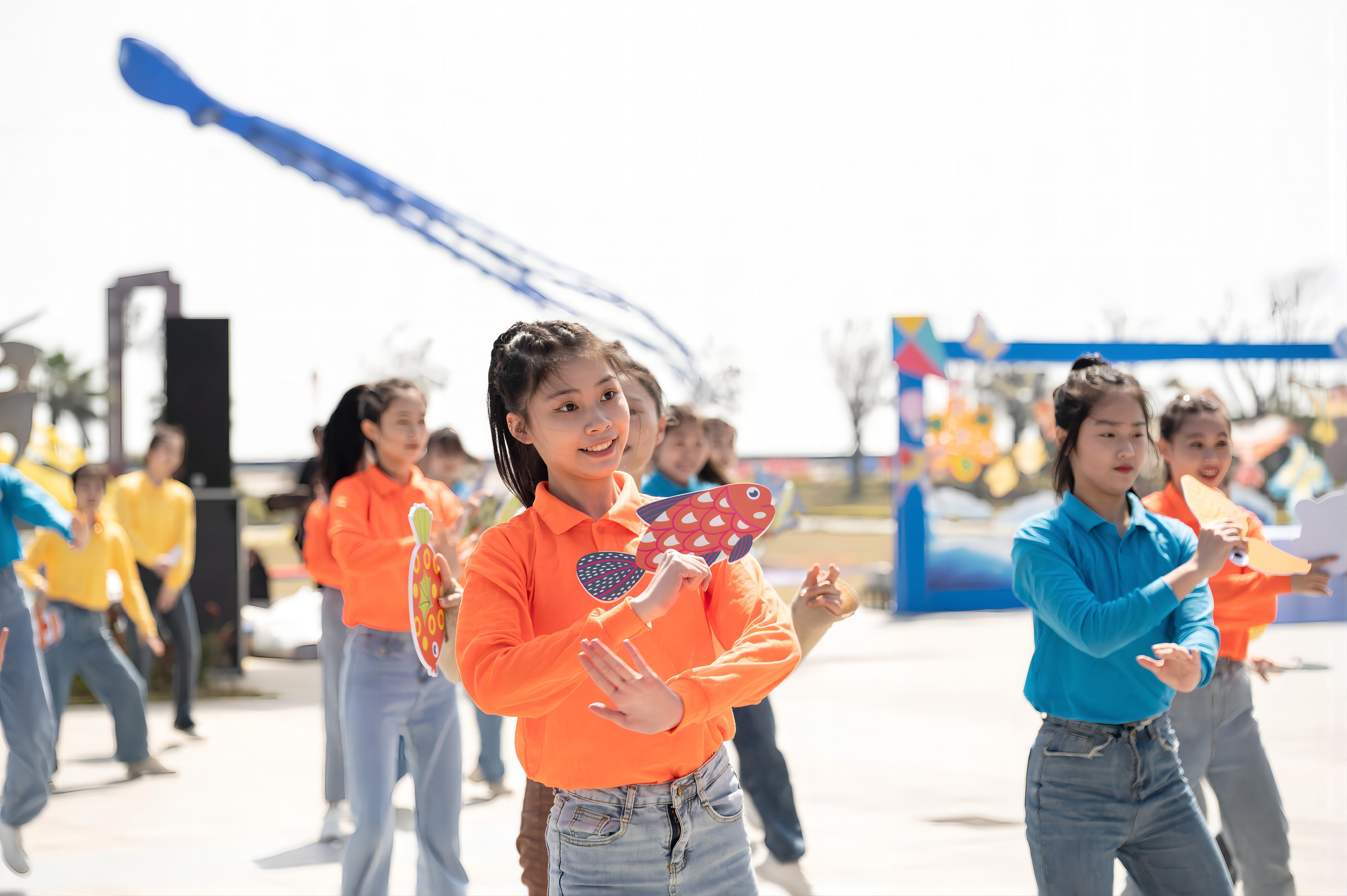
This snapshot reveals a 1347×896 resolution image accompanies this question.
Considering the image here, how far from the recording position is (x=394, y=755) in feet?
10.4

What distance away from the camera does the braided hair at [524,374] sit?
5.67 ft

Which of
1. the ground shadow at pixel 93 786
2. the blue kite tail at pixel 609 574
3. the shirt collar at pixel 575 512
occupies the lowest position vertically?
the ground shadow at pixel 93 786

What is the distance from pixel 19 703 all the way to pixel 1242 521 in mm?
4016

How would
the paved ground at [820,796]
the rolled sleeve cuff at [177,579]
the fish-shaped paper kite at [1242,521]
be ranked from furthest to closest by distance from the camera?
1. the rolled sleeve cuff at [177,579]
2. the paved ground at [820,796]
3. the fish-shaped paper kite at [1242,521]

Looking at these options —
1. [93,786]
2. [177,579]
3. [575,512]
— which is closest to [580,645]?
[575,512]

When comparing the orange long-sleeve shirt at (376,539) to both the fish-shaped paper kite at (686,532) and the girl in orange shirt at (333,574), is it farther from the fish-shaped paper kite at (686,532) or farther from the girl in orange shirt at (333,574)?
the fish-shaped paper kite at (686,532)

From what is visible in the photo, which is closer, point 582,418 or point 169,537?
point 582,418

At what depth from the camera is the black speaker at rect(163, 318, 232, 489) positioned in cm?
848

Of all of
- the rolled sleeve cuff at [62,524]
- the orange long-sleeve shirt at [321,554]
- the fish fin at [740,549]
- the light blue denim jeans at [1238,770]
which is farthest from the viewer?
the rolled sleeve cuff at [62,524]

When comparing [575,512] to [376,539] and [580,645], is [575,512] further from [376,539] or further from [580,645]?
[376,539]

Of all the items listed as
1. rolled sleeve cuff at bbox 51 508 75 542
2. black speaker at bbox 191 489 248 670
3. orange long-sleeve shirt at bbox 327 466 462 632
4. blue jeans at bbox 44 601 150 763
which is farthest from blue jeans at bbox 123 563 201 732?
orange long-sleeve shirt at bbox 327 466 462 632

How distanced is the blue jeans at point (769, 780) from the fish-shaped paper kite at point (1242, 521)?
169cm

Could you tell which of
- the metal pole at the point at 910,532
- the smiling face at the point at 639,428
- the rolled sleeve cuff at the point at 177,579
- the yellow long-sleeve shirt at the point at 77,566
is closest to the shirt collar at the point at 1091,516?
the smiling face at the point at 639,428

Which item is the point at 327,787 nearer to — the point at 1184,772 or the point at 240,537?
the point at 1184,772
